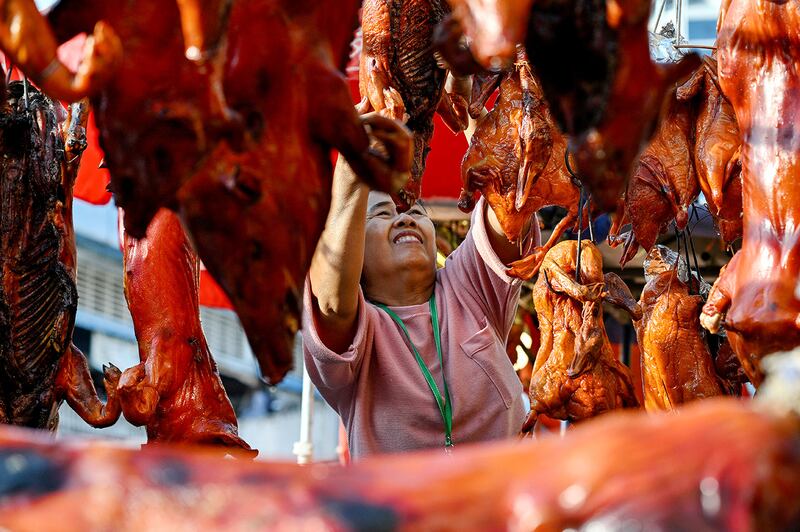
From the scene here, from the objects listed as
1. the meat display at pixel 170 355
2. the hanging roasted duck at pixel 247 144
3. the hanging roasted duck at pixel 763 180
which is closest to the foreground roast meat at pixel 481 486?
the hanging roasted duck at pixel 247 144

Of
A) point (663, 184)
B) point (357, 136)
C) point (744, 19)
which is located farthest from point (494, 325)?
point (357, 136)

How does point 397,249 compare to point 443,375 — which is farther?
point 397,249

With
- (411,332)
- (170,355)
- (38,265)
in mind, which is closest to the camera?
(38,265)

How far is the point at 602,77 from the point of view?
68.8 inches

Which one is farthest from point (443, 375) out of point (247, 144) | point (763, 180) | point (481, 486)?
point (481, 486)

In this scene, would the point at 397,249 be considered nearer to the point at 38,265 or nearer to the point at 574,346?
the point at 574,346

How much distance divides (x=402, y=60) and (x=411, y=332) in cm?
110

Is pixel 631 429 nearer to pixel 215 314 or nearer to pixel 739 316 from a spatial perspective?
pixel 739 316

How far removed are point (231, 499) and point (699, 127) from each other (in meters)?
2.14

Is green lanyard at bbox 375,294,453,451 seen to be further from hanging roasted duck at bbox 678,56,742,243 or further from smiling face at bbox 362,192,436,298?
hanging roasted duck at bbox 678,56,742,243

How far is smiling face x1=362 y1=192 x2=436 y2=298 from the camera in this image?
386 cm

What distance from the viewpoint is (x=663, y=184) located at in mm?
3090

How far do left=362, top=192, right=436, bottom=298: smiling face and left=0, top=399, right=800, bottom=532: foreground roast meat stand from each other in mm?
2546

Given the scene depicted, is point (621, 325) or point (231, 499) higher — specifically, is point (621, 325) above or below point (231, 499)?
below
